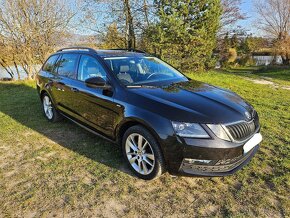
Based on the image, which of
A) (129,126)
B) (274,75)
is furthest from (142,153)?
(274,75)

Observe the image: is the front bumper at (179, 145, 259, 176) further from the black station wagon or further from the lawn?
the lawn

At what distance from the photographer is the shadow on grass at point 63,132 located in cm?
367

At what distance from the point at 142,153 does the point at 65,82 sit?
2154 mm

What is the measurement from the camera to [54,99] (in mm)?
4949

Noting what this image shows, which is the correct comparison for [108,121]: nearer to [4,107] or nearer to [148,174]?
[148,174]

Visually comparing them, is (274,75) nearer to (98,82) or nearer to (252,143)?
(252,143)

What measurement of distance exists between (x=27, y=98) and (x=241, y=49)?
2944 centimetres

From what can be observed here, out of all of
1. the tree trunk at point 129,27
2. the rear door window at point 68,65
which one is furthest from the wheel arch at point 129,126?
the tree trunk at point 129,27

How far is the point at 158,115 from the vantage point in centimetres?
Answer: 275

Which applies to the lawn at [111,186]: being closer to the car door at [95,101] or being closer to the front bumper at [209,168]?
the front bumper at [209,168]

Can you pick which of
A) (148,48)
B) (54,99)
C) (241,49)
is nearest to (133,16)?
(148,48)

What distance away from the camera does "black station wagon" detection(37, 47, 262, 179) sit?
263cm

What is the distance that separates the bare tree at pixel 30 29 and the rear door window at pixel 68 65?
8.28 metres

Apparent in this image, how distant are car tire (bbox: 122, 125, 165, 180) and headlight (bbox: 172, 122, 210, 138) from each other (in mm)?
332
